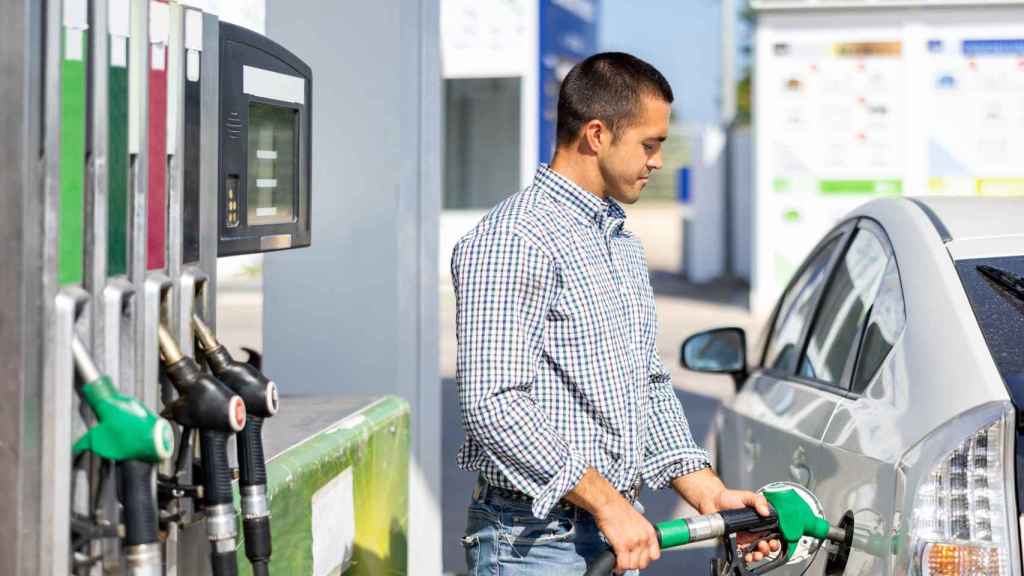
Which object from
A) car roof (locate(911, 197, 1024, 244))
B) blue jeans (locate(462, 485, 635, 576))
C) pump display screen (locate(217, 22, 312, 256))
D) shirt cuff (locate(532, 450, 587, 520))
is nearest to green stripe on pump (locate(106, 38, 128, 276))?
pump display screen (locate(217, 22, 312, 256))

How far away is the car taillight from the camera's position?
2689mm

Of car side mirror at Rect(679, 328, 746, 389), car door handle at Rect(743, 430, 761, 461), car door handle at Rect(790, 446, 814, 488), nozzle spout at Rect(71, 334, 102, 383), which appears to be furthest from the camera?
car side mirror at Rect(679, 328, 746, 389)

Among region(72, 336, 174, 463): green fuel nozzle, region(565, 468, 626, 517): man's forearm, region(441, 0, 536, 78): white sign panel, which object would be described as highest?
region(441, 0, 536, 78): white sign panel

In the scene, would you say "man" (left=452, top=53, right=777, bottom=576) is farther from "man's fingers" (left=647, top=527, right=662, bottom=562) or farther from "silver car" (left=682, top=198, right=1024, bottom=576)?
"silver car" (left=682, top=198, right=1024, bottom=576)

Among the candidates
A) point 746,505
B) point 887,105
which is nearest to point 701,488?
point 746,505

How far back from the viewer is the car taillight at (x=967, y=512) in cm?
269

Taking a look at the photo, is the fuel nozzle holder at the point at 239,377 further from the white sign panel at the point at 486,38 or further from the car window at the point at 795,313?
the white sign panel at the point at 486,38

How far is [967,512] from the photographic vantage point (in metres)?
2.72

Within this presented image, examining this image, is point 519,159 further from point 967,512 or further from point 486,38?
point 967,512

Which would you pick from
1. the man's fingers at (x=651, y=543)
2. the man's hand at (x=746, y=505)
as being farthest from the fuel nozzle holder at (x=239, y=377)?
the man's hand at (x=746, y=505)

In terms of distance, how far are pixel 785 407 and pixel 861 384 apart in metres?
0.59

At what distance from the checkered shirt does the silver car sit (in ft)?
1.59

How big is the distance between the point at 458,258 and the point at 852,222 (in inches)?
70.2

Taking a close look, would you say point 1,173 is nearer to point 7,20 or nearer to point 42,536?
point 7,20
